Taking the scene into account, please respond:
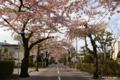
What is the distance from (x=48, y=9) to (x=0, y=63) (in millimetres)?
7226

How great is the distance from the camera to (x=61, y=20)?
12.8 m

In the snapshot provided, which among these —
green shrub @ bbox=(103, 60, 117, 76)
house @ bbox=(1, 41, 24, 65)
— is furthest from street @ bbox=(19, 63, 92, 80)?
house @ bbox=(1, 41, 24, 65)

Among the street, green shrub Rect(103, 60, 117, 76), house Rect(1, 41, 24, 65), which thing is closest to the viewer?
the street

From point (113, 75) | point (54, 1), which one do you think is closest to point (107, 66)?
point (113, 75)

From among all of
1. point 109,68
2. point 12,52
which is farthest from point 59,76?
point 12,52

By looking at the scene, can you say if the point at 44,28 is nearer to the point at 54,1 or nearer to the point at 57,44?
the point at 54,1

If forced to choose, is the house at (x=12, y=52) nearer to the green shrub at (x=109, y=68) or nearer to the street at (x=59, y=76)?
the street at (x=59, y=76)

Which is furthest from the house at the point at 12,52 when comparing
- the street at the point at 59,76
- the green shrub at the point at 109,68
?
the green shrub at the point at 109,68

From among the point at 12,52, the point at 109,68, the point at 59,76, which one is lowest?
the point at 59,76

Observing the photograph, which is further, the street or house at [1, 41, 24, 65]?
house at [1, 41, 24, 65]

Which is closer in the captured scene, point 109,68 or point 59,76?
point 109,68

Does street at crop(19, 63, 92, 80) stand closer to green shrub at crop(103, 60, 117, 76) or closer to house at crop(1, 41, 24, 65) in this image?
green shrub at crop(103, 60, 117, 76)

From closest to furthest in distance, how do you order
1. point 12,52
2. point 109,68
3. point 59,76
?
point 109,68
point 59,76
point 12,52

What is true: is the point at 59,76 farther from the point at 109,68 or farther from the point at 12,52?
the point at 12,52
